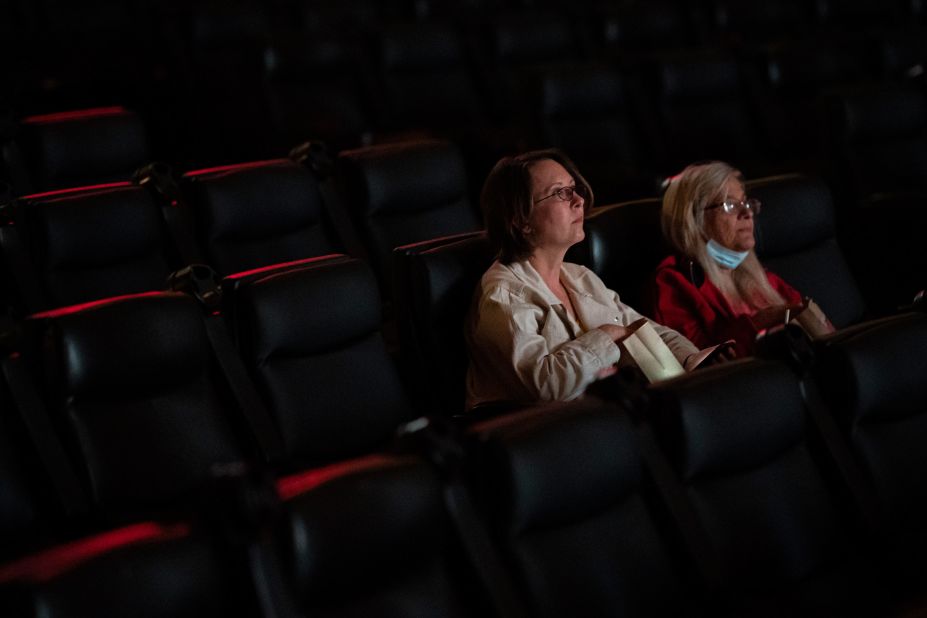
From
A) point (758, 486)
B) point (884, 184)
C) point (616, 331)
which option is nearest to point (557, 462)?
point (758, 486)

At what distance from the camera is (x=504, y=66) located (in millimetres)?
3432

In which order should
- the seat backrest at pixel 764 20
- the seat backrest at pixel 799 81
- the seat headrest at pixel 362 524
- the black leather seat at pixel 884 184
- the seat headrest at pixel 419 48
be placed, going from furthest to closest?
the seat backrest at pixel 764 20
the seat backrest at pixel 799 81
the seat headrest at pixel 419 48
the black leather seat at pixel 884 184
the seat headrest at pixel 362 524

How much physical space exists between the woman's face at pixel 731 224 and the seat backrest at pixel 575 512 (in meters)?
0.81

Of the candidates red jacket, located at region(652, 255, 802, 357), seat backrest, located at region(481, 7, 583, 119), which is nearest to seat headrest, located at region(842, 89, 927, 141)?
seat backrest, located at region(481, 7, 583, 119)

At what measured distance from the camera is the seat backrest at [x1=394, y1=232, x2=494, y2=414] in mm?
1809

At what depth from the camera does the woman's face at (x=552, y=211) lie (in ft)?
5.99

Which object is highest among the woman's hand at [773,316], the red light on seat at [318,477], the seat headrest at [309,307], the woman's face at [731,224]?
the seat headrest at [309,307]

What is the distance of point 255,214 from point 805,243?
1.10 metres

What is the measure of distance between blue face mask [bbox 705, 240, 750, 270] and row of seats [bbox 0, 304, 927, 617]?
17.4 inches

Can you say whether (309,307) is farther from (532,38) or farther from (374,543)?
(532,38)

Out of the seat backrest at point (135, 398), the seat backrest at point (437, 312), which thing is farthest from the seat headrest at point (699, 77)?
the seat backrest at point (135, 398)

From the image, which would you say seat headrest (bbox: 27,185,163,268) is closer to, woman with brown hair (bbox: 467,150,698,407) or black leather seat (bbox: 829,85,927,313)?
woman with brown hair (bbox: 467,150,698,407)

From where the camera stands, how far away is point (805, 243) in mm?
2332

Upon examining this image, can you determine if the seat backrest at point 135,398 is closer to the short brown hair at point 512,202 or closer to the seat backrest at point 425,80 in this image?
the short brown hair at point 512,202
